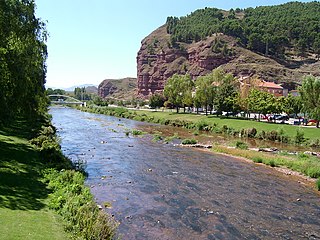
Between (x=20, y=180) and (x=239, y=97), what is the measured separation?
72540mm

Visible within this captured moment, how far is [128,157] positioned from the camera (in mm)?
36469

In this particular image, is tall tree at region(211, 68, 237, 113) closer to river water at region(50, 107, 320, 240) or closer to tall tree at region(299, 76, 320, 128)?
tall tree at region(299, 76, 320, 128)

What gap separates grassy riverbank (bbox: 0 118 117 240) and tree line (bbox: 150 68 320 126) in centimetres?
5039

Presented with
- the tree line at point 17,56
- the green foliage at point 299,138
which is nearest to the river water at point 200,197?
the tree line at point 17,56

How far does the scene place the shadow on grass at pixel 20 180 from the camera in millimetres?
15062

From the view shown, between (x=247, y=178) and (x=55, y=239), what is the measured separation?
2063cm

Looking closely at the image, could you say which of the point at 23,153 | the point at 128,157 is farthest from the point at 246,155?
the point at 23,153

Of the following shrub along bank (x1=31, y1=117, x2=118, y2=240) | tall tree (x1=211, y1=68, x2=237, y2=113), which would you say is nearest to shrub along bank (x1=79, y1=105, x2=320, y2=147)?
tall tree (x1=211, y1=68, x2=237, y2=113)

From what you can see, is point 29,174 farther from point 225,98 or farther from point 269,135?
point 225,98

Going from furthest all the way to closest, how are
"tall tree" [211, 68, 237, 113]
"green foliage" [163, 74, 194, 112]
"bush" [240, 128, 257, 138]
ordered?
"green foliage" [163, 74, 194, 112]
"tall tree" [211, 68, 237, 113]
"bush" [240, 128, 257, 138]

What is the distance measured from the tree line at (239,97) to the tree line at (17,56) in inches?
1972

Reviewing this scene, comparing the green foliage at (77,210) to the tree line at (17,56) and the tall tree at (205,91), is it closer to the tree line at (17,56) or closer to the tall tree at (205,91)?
the tree line at (17,56)

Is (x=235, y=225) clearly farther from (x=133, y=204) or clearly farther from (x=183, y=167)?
(x=183, y=167)

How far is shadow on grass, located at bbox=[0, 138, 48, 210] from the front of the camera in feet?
49.4
